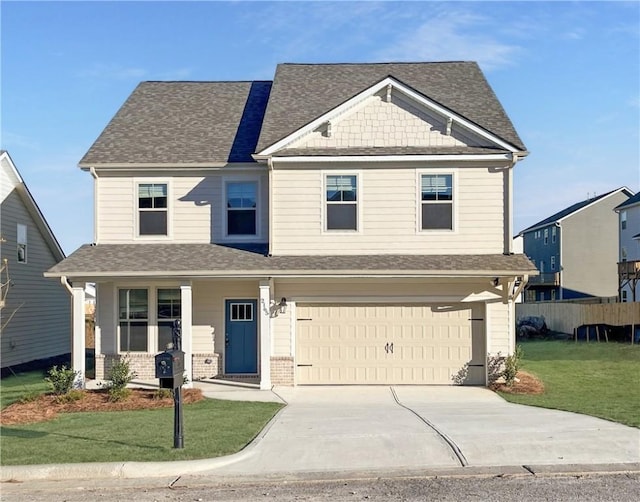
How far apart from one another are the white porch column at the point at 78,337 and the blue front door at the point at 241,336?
12.1 feet

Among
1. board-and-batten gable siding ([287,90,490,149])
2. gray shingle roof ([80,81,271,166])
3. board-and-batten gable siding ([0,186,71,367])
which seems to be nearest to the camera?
board-and-batten gable siding ([287,90,490,149])

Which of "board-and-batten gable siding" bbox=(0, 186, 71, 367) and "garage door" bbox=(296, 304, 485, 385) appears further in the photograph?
"board-and-batten gable siding" bbox=(0, 186, 71, 367)

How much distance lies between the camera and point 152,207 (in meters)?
19.6

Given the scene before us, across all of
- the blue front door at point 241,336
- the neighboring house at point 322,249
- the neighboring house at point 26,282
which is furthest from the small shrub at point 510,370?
the neighboring house at point 26,282

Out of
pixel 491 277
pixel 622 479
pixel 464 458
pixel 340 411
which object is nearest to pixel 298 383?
pixel 340 411

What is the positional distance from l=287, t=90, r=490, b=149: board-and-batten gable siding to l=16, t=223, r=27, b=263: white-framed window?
36.1ft

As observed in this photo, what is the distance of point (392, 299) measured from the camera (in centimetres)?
1862

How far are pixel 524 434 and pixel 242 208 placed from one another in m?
10.5

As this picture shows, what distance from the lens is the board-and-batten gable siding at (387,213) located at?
18.5 meters

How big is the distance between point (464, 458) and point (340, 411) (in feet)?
16.3

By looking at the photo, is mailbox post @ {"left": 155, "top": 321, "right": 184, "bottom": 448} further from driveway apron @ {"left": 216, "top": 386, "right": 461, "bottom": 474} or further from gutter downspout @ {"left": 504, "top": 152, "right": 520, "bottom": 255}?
gutter downspout @ {"left": 504, "top": 152, "right": 520, "bottom": 255}

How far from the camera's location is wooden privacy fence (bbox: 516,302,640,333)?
29453mm

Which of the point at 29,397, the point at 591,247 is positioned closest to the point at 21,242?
the point at 29,397

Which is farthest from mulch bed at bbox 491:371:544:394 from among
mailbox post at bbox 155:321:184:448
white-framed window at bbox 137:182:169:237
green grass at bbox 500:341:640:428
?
white-framed window at bbox 137:182:169:237
